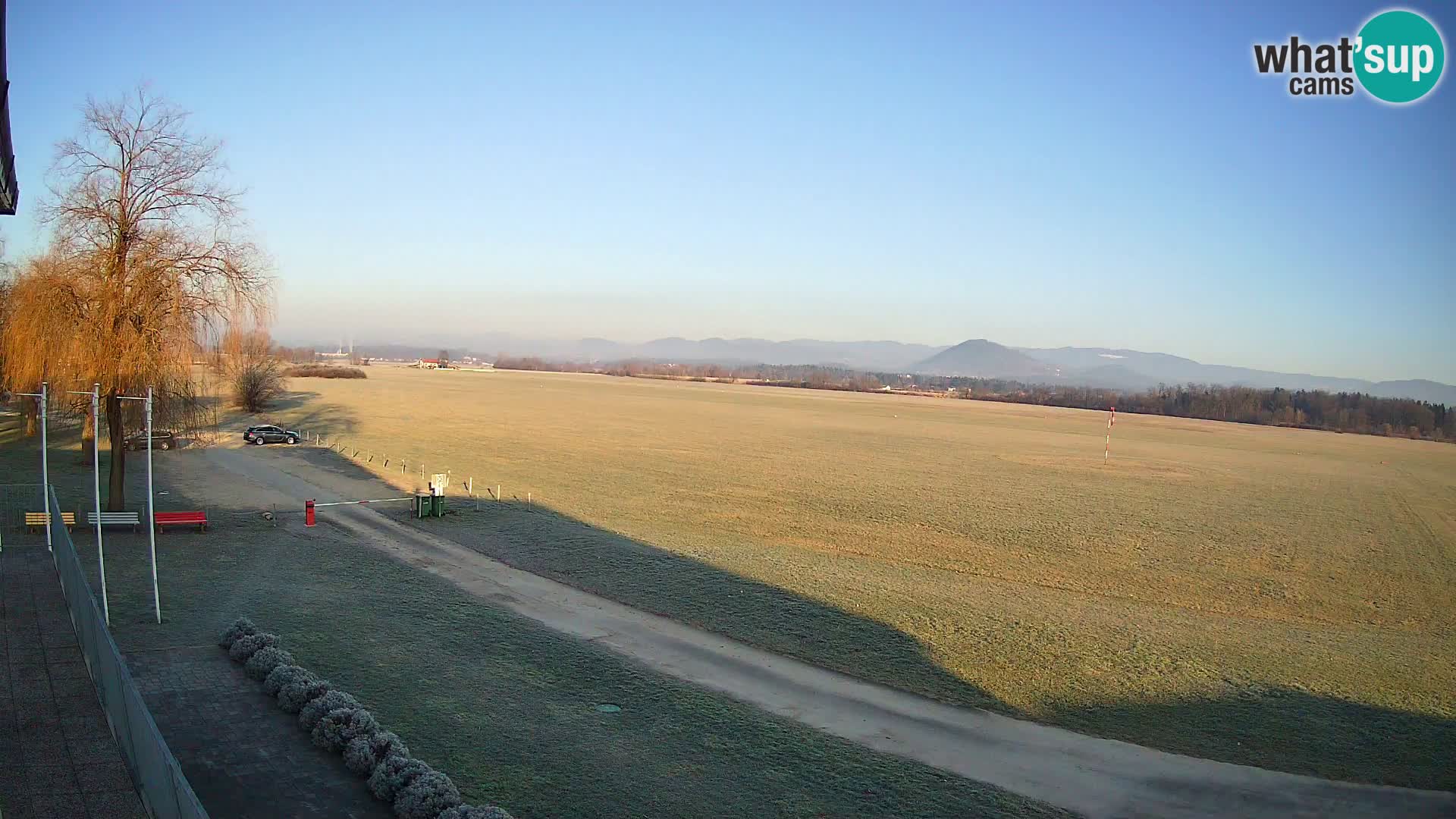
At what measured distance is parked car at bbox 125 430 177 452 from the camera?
40328 millimetres

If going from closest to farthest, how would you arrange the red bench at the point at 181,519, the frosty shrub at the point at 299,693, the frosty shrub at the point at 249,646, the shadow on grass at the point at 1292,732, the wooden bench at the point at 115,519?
the frosty shrub at the point at 299,693 → the shadow on grass at the point at 1292,732 → the frosty shrub at the point at 249,646 → the wooden bench at the point at 115,519 → the red bench at the point at 181,519

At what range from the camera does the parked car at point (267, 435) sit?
150 feet

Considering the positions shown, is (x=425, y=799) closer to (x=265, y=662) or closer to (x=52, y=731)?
(x=52, y=731)

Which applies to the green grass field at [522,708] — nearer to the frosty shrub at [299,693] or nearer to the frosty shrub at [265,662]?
the frosty shrub at [265,662]

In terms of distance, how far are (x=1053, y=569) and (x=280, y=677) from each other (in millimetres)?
19476

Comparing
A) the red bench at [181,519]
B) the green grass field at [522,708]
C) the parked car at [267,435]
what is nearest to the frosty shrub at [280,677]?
the green grass field at [522,708]

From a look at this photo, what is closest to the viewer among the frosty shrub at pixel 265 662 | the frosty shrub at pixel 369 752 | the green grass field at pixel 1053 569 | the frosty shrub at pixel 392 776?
the frosty shrub at pixel 392 776

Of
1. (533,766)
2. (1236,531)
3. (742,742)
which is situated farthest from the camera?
(1236,531)

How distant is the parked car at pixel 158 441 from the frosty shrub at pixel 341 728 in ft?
118

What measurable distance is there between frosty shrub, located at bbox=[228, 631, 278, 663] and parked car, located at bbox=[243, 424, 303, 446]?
3603cm

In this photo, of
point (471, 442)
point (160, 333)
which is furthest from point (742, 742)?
point (471, 442)

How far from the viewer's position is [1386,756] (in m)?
12.4

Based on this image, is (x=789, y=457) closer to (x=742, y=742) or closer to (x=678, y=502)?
(x=678, y=502)

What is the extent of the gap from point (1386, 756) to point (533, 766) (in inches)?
464
